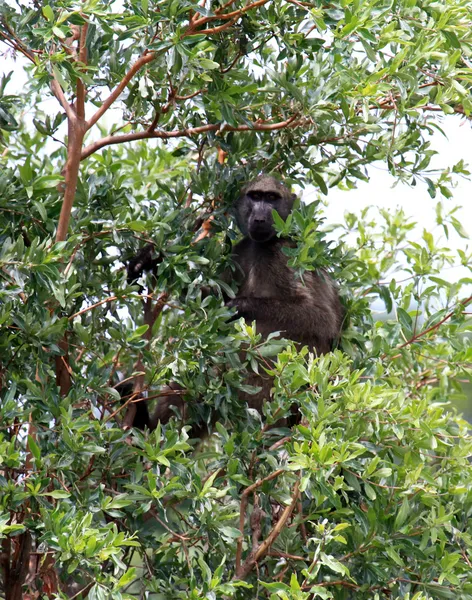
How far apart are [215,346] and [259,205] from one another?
1.80 meters

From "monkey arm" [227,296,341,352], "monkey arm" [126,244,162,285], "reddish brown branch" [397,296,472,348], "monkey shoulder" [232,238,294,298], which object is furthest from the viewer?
"monkey shoulder" [232,238,294,298]

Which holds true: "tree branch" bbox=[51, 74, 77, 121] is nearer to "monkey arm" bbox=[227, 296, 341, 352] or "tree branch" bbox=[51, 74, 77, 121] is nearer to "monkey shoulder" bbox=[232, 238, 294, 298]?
"monkey arm" bbox=[227, 296, 341, 352]

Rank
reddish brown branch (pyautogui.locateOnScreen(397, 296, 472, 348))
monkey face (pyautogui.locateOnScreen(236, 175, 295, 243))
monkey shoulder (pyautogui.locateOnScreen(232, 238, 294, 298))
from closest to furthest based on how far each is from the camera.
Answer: reddish brown branch (pyautogui.locateOnScreen(397, 296, 472, 348))
monkey face (pyautogui.locateOnScreen(236, 175, 295, 243))
monkey shoulder (pyautogui.locateOnScreen(232, 238, 294, 298))

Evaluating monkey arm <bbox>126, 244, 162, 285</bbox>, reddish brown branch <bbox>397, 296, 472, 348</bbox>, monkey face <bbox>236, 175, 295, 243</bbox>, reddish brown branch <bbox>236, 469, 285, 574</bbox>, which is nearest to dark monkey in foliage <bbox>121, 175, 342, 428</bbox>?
monkey face <bbox>236, 175, 295, 243</bbox>

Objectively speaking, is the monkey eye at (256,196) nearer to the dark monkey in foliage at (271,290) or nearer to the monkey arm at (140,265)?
the dark monkey in foliage at (271,290)

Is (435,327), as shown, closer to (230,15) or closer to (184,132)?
(184,132)

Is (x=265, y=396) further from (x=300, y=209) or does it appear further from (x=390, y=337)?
(x=300, y=209)

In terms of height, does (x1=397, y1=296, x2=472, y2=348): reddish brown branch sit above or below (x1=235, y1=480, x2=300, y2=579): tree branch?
above

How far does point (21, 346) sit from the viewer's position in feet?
12.2

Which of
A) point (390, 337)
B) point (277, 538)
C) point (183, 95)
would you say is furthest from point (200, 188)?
point (277, 538)

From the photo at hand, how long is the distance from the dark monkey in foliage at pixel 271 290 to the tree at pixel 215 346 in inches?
30.1

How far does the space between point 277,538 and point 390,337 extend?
1179 mm

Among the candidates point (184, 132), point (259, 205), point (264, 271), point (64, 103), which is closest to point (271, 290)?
point (264, 271)

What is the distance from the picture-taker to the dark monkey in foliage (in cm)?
538
